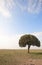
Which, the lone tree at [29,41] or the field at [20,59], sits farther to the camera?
the lone tree at [29,41]

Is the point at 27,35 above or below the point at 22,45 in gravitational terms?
above

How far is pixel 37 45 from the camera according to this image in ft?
235

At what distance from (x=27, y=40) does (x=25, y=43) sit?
1.67 metres

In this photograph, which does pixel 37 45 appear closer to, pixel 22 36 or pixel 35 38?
pixel 35 38

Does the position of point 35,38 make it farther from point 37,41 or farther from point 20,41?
point 20,41

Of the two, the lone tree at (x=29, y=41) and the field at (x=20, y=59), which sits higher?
the lone tree at (x=29, y=41)

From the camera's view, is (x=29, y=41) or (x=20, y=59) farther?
(x=29, y=41)

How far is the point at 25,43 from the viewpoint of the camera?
70500mm

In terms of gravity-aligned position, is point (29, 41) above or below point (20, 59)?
above

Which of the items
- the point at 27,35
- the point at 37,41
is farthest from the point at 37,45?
the point at 27,35

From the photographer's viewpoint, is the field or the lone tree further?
the lone tree

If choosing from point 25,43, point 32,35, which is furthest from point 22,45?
point 32,35

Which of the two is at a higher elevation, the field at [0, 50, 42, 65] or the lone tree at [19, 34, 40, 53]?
the lone tree at [19, 34, 40, 53]

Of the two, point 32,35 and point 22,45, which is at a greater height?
point 32,35
